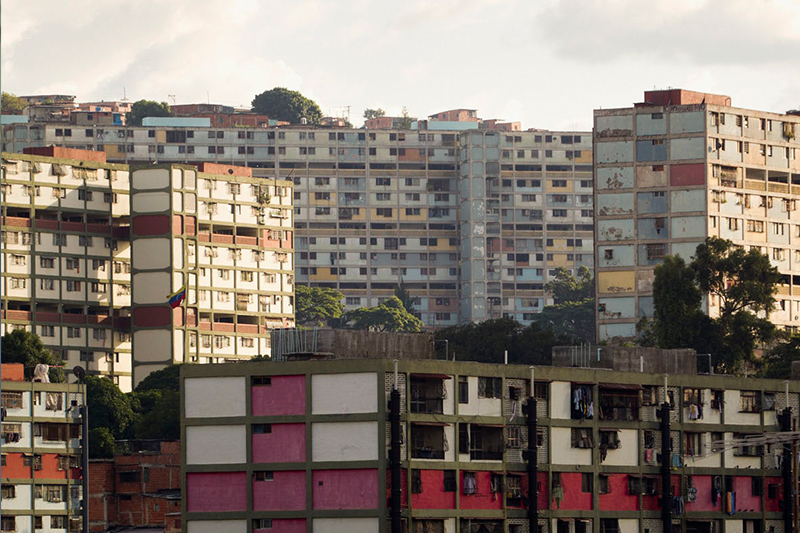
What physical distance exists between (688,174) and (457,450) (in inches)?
4060

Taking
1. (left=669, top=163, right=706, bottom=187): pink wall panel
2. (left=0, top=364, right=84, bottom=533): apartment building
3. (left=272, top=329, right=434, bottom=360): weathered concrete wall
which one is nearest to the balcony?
(left=272, top=329, right=434, bottom=360): weathered concrete wall

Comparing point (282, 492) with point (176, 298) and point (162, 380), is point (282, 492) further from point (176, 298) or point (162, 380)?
point (176, 298)

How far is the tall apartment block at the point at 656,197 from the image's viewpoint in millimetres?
190875

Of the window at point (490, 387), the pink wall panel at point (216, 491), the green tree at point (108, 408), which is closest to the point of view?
the pink wall panel at point (216, 491)

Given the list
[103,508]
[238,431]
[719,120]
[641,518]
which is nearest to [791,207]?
[719,120]

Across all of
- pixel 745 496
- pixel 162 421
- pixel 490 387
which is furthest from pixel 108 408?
pixel 745 496

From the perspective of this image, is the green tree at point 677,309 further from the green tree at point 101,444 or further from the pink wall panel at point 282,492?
the pink wall panel at point 282,492

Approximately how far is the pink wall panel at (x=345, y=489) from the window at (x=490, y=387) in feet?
28.7

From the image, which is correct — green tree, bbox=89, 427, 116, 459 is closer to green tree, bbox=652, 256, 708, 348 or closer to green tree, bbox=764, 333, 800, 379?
green tree, bbox=652, 256, 708, 348

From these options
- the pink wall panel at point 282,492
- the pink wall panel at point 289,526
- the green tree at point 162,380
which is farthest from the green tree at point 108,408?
the pink wall panel at point 289,526

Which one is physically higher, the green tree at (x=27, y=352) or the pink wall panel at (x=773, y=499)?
the green tree at (x=27, y=352)

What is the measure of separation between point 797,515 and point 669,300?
146ft

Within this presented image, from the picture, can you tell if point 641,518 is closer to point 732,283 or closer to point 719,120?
point 732,283

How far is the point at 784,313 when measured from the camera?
7515 inches
